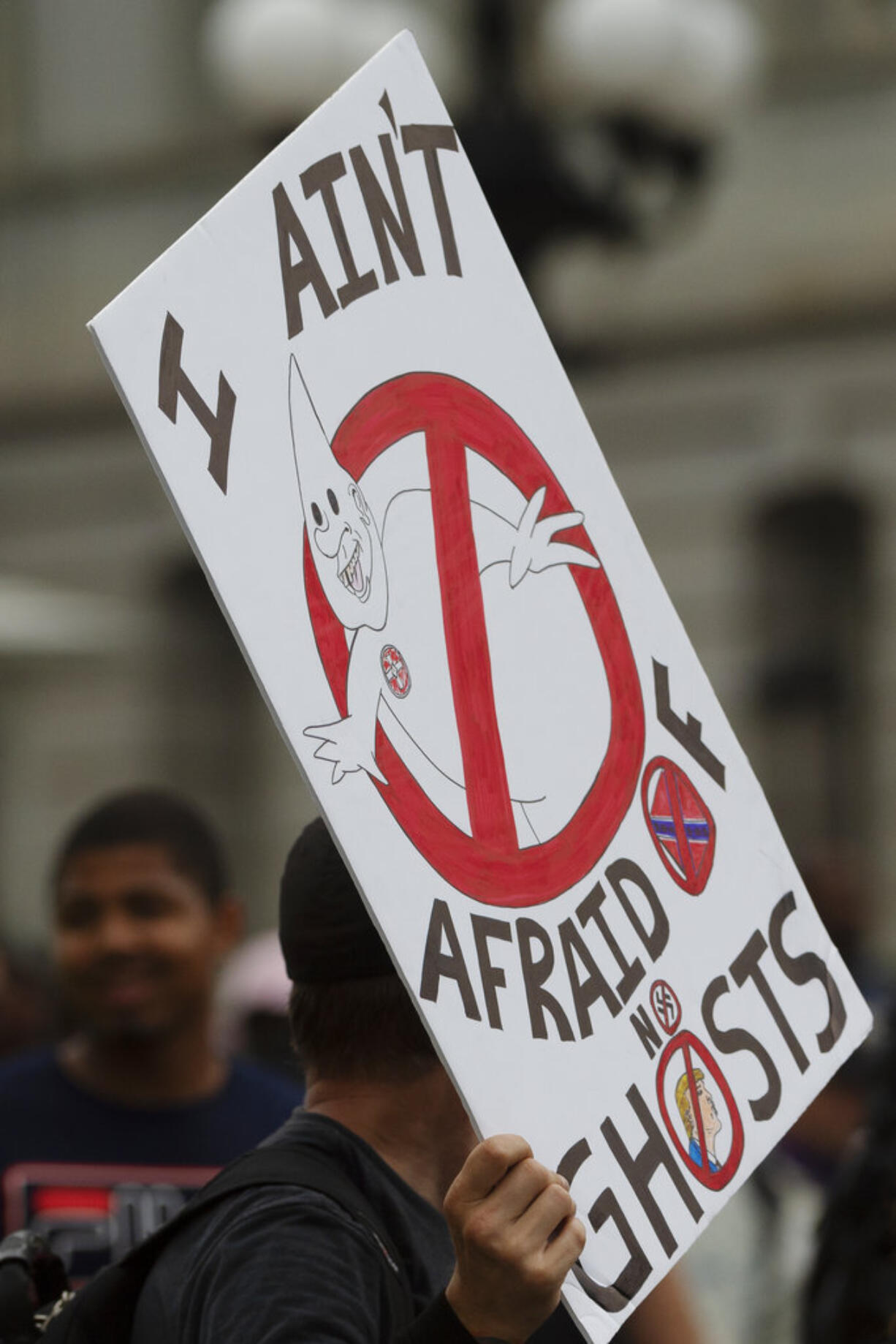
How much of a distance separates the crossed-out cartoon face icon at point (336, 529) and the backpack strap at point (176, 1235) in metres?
0.40

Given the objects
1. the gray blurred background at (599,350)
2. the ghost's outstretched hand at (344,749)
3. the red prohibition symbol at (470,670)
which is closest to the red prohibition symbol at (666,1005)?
the red prohibition symbol at (470,670)

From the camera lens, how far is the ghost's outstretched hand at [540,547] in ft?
5.68

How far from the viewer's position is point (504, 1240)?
1.46m

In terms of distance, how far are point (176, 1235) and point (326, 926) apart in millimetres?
267

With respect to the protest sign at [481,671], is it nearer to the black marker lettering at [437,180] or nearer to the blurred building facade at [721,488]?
the black marker lettering at [437,180]

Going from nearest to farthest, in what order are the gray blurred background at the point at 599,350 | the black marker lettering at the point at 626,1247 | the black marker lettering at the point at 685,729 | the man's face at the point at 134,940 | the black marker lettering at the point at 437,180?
1. the black marker lettering at the point at 626,1247
2. the black marker lettering at the point at 437,180
3. the black marker lettering at the point at 685,729
4. the man's face at the point at 134,940
5. the gray blurred background at the point at 599,350

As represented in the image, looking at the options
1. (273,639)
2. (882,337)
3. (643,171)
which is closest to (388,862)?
(273,639)

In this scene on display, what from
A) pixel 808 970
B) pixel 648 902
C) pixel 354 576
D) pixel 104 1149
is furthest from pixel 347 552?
pixel 104 1149

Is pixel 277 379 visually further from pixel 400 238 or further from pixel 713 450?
pixel 713 450

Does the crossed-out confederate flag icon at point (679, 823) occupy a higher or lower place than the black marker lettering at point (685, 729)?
lower

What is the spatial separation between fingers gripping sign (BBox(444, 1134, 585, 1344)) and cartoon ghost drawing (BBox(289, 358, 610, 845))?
237 mm

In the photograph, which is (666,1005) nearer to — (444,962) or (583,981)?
(583,981)

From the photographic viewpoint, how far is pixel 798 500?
1270cm

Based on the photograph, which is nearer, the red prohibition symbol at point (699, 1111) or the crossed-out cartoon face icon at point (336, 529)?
the crossed-out cartoon face icon at point (336, 529)
